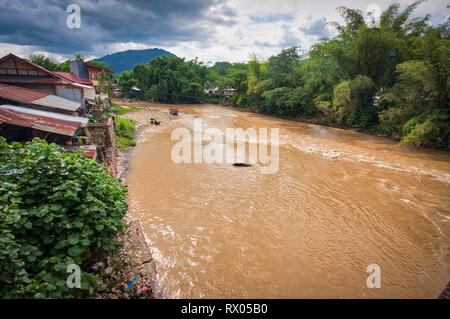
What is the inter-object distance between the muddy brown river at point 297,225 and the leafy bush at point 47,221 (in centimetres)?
237

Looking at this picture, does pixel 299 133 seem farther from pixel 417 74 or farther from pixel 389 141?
pixel 417 74

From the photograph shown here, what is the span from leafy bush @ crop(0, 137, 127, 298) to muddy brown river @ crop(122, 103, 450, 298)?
237 cm

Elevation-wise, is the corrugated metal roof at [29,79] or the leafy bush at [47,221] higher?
the corrugated metal roof at [29,79]

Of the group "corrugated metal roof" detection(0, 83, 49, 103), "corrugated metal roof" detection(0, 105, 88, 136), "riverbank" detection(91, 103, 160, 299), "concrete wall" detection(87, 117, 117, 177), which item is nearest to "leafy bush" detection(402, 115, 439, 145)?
"riverbank" detection(91, 103, 160, 299)

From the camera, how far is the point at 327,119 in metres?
23.6

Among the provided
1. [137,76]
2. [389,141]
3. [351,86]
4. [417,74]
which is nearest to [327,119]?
[351,86]

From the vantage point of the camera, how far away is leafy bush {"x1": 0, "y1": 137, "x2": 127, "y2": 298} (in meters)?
2.45

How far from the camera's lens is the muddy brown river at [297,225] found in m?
4.95

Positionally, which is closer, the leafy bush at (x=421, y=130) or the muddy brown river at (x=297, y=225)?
the muddy brown river at (x=297, y=225)

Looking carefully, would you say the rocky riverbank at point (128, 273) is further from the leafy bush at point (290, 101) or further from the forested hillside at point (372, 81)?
the leafy bush at point (290, 101)

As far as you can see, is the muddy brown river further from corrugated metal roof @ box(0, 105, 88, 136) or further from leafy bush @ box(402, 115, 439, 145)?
corrugated metal roof @ box(0, 105, 88, 136)

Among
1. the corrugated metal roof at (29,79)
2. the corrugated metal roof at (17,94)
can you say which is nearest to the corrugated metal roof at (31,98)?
the corrugated metal roof at (17,94)

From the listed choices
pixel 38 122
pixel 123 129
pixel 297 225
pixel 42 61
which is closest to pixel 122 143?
pixel 123 129

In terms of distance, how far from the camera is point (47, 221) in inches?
112
